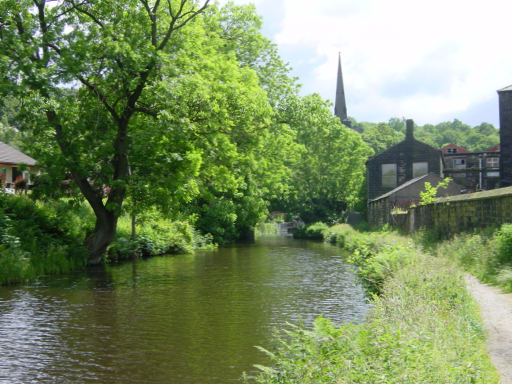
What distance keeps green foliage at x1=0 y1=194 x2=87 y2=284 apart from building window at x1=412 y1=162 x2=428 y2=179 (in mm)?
35983

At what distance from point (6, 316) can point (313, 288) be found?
8.52 metres

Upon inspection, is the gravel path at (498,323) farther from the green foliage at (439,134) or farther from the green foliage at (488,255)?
the green foliage at (439,134)

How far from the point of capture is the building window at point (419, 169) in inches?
1945

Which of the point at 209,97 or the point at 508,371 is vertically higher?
the point at 209,97

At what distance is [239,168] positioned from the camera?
24.8 meters

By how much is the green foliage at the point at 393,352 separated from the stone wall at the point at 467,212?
9360 millimetres

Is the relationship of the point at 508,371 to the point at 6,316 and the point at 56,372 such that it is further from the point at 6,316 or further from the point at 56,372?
the point at 6,316

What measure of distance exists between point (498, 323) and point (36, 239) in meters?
16.1

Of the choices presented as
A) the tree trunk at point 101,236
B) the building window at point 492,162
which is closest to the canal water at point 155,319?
the tree trunk at point 101,236

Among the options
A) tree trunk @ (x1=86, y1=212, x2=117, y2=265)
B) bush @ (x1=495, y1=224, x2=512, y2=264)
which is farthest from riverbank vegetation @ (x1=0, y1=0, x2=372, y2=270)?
bush @ (x1=495, y1=224, x2=512, y2=264)

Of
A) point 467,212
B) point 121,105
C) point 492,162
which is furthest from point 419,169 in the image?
point 121,105

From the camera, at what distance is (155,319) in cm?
1097

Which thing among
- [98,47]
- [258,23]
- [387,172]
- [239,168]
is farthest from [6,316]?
[387,172]

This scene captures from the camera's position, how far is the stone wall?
15.8 m
